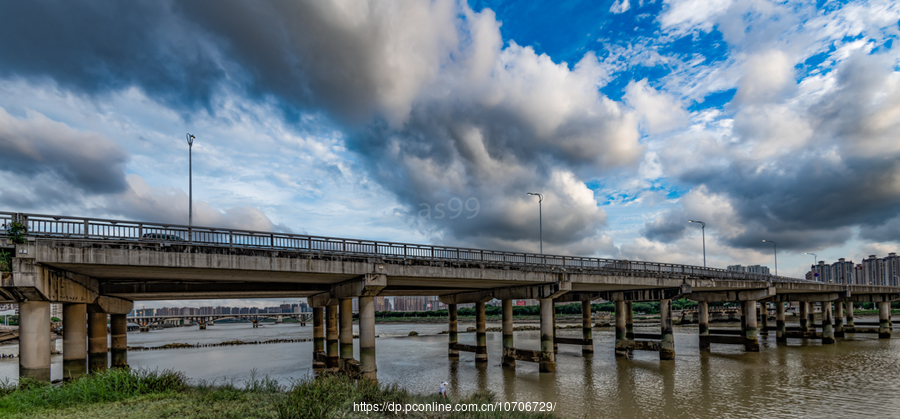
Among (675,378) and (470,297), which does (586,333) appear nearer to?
(470,297)

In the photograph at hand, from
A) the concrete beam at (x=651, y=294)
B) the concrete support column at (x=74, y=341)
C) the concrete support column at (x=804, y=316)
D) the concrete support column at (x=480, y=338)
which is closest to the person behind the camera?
the concrete support column at (x=74, y=341)

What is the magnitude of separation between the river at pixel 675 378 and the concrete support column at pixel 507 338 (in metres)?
1.09

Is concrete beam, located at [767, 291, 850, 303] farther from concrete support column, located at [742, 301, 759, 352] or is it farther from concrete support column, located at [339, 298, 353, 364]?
concrete support column, located at [339, 298, 353, 364]

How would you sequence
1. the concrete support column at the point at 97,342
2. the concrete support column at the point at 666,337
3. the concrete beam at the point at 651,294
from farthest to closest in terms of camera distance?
the concrete beam at the point at 651,294 → the concrete support column at the point at 666,337 → the concrete support column at the point at 97,342

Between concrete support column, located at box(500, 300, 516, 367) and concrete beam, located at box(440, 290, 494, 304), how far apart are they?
185 cm

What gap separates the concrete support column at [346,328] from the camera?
3463 cm

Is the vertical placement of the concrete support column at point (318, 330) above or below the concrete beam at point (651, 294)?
below

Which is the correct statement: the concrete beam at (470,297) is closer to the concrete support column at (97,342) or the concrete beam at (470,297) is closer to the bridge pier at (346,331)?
the bridge pier at (346,331)

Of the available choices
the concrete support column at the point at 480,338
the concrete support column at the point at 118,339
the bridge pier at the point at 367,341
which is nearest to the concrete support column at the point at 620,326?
the concrete support column at the point at 480,338

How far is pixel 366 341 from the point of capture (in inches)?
1203

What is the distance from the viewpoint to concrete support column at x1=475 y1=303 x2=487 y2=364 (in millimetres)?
44719

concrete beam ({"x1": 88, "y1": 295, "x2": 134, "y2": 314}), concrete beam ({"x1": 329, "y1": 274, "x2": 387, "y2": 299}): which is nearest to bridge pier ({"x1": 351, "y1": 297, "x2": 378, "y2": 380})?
concrete beam ({"x1": 329, "y1": 274, "x2": 387, "y2": 299})

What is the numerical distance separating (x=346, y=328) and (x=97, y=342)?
52.4 ft

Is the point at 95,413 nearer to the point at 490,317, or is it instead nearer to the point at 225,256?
the point at 225,256
